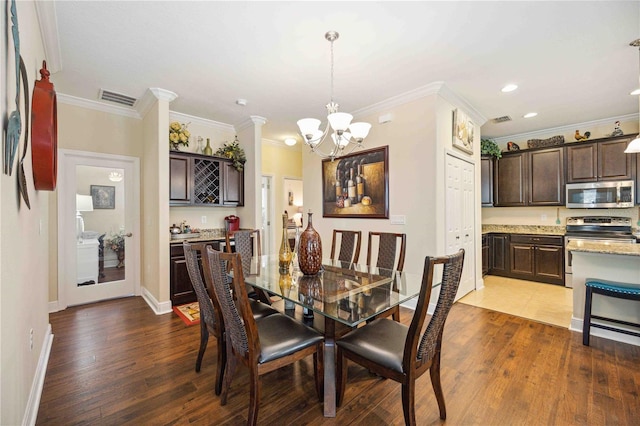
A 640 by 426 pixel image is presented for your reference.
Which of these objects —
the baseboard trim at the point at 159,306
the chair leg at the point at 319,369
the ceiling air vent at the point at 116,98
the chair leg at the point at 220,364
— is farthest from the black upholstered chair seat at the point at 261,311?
the ceiling air vent at the point at 116,98

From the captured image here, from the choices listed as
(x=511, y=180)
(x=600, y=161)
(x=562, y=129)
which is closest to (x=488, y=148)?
(x=511, y=180)

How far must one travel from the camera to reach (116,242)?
13.0ft

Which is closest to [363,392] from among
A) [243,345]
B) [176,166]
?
[243,345]

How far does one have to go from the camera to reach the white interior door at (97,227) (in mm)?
3635

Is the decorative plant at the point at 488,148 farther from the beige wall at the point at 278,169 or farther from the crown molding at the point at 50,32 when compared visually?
the crown molding at the point at 50,32

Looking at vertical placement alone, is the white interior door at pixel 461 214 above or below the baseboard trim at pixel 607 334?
above

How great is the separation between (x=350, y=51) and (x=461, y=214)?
8.47 feet

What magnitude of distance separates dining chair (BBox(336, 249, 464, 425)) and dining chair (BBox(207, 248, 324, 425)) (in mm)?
213

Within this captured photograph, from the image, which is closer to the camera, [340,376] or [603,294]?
[340,376]

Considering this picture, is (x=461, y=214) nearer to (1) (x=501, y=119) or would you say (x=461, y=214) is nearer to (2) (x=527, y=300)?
(2) (x=527, y=300)

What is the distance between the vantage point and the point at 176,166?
13.3 ft

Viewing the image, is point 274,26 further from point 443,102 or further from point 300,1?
Answer: point 443,102

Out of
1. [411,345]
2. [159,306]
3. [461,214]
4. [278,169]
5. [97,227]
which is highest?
[278,169]

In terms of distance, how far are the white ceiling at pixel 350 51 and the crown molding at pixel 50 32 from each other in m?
0.05
